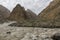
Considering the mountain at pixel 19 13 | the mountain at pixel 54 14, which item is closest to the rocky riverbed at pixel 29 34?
the mountain at pixel 54 14

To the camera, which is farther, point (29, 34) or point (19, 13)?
point (19, 13)

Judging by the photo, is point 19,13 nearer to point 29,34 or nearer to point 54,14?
point 54,14

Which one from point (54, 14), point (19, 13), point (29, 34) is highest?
point (19, 13)

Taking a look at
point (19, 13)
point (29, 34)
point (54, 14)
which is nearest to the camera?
point (29, 34)

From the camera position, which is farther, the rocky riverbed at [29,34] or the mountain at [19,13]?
the mountain at [19,13]

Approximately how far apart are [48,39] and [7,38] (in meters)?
1.65

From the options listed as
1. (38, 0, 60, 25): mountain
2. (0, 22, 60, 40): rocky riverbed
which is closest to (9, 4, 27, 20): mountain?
(38, 0, 60, 25): mountain

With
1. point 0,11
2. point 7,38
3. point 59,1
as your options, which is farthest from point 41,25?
point 0,11

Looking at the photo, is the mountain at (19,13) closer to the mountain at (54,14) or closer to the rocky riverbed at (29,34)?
the mountain at (54,14)

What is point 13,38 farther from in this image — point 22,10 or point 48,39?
point 22,10

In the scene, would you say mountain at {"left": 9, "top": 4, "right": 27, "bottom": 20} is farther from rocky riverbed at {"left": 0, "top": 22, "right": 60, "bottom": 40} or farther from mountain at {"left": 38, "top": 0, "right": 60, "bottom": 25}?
rocky riverbed at {"left": 0, "top": 22, "right": 60, "bottom": 40}

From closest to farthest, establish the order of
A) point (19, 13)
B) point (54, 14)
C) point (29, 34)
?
point (29, 34) < point (54, 14) < point (19, 13)

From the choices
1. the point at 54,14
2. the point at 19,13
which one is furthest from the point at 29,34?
the point at 19,13

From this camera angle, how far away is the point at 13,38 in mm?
6410
